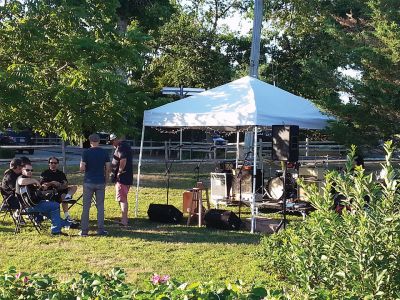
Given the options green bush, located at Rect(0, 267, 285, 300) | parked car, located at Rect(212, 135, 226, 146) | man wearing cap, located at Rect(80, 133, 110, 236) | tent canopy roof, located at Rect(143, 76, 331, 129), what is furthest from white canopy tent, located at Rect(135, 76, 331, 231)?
parked car, located at Rect(212, 135, 226, 146)

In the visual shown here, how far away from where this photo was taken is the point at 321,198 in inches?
152

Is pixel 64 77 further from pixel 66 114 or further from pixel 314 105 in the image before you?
pixel 314 105

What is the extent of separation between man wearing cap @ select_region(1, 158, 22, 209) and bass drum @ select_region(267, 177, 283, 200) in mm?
4830

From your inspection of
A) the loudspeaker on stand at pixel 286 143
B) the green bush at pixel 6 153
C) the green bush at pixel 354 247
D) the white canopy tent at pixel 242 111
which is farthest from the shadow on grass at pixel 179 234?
the green bush at pixel 6 153

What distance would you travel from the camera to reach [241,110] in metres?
9.98

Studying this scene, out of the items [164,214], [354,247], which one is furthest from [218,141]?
[354,247]

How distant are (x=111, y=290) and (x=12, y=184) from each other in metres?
6.80

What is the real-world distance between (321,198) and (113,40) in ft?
21.2

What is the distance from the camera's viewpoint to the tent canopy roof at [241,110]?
9.93 metres

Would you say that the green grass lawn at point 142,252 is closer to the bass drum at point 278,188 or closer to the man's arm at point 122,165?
the man's arm at point 122,165

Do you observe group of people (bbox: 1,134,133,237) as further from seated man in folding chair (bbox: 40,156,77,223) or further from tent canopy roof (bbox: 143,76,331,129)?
tent canopy roof (bbox: 143,76,331,129)

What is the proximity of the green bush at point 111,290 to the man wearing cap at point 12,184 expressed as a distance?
6294 mm

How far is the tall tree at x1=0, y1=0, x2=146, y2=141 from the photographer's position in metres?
8.32

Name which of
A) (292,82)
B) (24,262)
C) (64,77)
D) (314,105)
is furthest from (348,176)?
(292,82)
